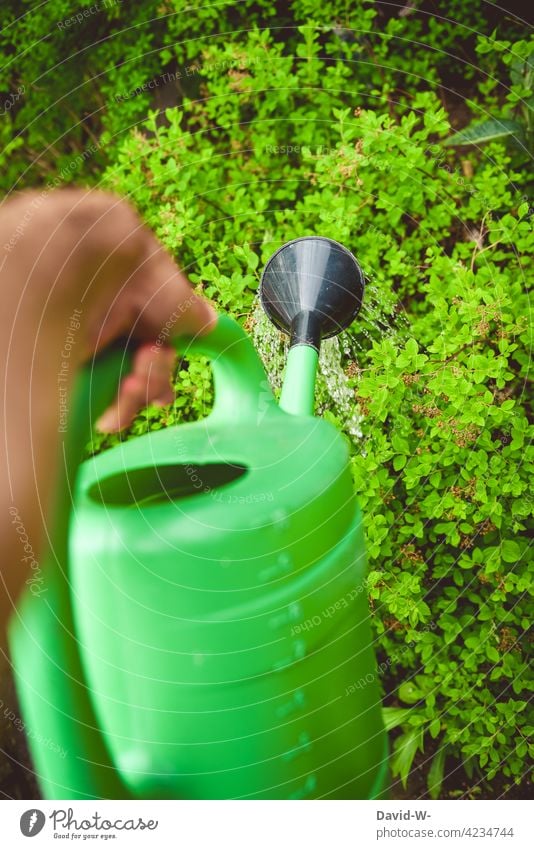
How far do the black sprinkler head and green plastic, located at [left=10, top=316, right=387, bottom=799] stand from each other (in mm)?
48

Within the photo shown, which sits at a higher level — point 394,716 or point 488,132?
point 488,132

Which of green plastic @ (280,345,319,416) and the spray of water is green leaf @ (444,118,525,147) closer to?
the spray of water

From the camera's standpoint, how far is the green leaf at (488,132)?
4.78 ft

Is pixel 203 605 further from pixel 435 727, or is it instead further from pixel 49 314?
pixel 435 727

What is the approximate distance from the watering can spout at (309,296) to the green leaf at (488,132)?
2.26 feet

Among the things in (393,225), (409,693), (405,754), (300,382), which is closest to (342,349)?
(393,225)

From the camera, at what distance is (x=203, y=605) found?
2.49 ft

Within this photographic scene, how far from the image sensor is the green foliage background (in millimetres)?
1143

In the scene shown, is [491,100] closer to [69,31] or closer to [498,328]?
[498,328]

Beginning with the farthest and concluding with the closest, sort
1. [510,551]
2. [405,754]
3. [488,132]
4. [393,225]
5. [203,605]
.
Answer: [488,132] → [393,225] → [405,754] → [510,551] → [203,605]

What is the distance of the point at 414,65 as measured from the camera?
160 centimetres

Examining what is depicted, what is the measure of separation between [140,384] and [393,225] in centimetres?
63
